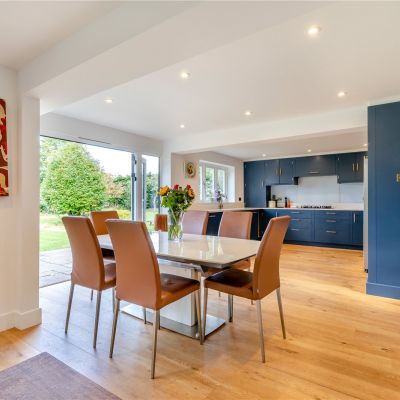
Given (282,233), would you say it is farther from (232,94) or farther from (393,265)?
(393,265)

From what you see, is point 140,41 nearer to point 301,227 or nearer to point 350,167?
point 301,227

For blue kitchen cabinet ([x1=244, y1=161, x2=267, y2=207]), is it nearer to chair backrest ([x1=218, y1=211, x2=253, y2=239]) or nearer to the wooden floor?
chair backrest ([x1=218, y1=211, x2=253, y2=239])

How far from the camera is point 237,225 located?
3053 millimetres

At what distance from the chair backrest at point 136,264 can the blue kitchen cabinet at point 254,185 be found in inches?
222

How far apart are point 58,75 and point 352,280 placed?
399 centimetres

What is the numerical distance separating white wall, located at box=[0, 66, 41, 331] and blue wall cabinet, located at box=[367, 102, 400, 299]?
350 centimetres

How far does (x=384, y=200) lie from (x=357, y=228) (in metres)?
2.78

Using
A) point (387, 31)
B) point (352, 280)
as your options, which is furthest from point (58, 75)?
point (352, 280)

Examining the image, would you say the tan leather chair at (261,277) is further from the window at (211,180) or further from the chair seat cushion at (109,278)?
the window at (211,180)

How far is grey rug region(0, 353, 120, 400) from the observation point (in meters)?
1.53

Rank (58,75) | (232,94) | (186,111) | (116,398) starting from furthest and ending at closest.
Answer: 1. (186,111)
2. (232,94)
3. (58,75)
4. (116,398)

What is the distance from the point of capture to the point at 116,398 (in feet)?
4.94

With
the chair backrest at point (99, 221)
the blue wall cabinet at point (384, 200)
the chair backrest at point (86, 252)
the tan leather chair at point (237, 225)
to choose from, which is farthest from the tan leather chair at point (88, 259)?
the blue wall cabinet at point (384, 200)

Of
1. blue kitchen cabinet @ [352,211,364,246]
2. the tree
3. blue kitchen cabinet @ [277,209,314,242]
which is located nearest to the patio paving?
the tree
